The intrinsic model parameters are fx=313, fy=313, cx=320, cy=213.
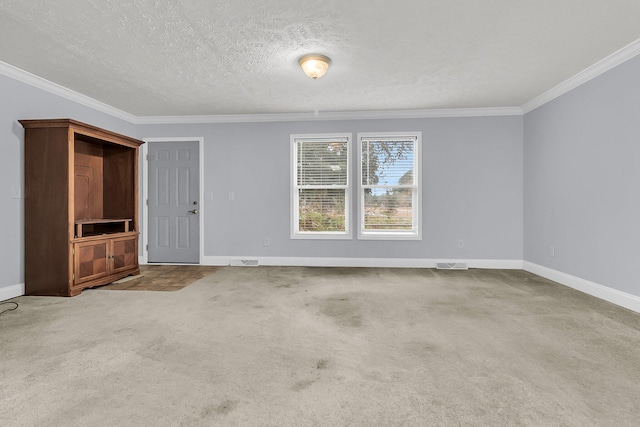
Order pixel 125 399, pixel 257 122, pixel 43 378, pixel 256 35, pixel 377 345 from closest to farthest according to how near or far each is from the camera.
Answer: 1. pixel 125 399
2. pixel 43 378
3. pixel 377 345
4. pixel 256 35
5. pixel 257 122

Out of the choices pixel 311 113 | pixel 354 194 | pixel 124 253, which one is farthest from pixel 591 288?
pixel 124 253

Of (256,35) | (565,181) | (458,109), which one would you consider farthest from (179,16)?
(565,181)

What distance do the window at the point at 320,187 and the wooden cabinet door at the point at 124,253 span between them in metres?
2.38

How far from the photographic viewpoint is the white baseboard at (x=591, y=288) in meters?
3.07

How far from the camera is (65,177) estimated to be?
3.52 metres

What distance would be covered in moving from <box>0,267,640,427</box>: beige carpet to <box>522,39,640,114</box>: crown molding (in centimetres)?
248

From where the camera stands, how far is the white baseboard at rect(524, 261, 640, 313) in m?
3.07

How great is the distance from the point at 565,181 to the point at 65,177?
6.03 m

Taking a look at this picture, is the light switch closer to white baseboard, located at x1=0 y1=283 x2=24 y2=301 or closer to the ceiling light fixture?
white baseboard, located at x1=0 y1=283 x2=24 y2=301

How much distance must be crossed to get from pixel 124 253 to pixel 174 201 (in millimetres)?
1363

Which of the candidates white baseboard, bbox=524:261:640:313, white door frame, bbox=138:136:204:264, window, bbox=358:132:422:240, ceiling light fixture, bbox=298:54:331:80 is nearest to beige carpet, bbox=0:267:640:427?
white baseboard, bbox=524:261:640:313

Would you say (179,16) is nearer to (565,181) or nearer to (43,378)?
(43,378)

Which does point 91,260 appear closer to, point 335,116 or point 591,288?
point 335,116

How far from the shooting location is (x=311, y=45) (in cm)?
297
